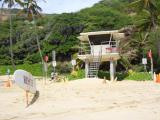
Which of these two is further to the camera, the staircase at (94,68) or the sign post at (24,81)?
the staircase at (94,68)

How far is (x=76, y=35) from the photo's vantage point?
211 feet

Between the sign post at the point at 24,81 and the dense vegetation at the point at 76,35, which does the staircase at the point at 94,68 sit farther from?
the sign post at the point at 24,81

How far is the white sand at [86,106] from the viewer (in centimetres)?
1839

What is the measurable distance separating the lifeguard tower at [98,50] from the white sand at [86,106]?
45.7 ft

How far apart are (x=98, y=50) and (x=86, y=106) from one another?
2069cm

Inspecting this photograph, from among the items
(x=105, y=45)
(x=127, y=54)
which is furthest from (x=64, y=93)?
(x=127, y=54)

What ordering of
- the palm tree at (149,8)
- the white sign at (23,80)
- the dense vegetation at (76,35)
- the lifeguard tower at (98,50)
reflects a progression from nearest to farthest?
the white sign at (23,80) → the lifeguard tower at (98,50) → the palm tree at (149,8) → the dense vegetation at (76,35)

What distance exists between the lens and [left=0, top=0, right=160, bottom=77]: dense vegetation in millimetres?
51562

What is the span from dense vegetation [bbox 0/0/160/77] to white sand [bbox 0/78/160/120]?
2257cm

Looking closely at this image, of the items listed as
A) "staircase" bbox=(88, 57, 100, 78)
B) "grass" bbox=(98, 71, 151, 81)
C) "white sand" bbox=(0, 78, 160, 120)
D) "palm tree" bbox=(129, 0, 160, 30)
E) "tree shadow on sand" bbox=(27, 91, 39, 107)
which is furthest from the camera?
"palm tree" bbox=(129, 0, 160, 30)

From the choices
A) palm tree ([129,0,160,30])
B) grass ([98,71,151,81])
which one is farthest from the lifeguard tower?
palm tree ([129,0,160,30])

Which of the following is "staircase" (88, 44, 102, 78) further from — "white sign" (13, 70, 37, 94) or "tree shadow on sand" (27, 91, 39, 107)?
"white sign" (13, 70, 37, 94)

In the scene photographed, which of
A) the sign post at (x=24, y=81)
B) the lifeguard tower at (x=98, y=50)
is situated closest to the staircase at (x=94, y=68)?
the lifeguard tower at (x=98, y=50)

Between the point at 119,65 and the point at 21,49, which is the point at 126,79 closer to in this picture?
the point at 119,65
